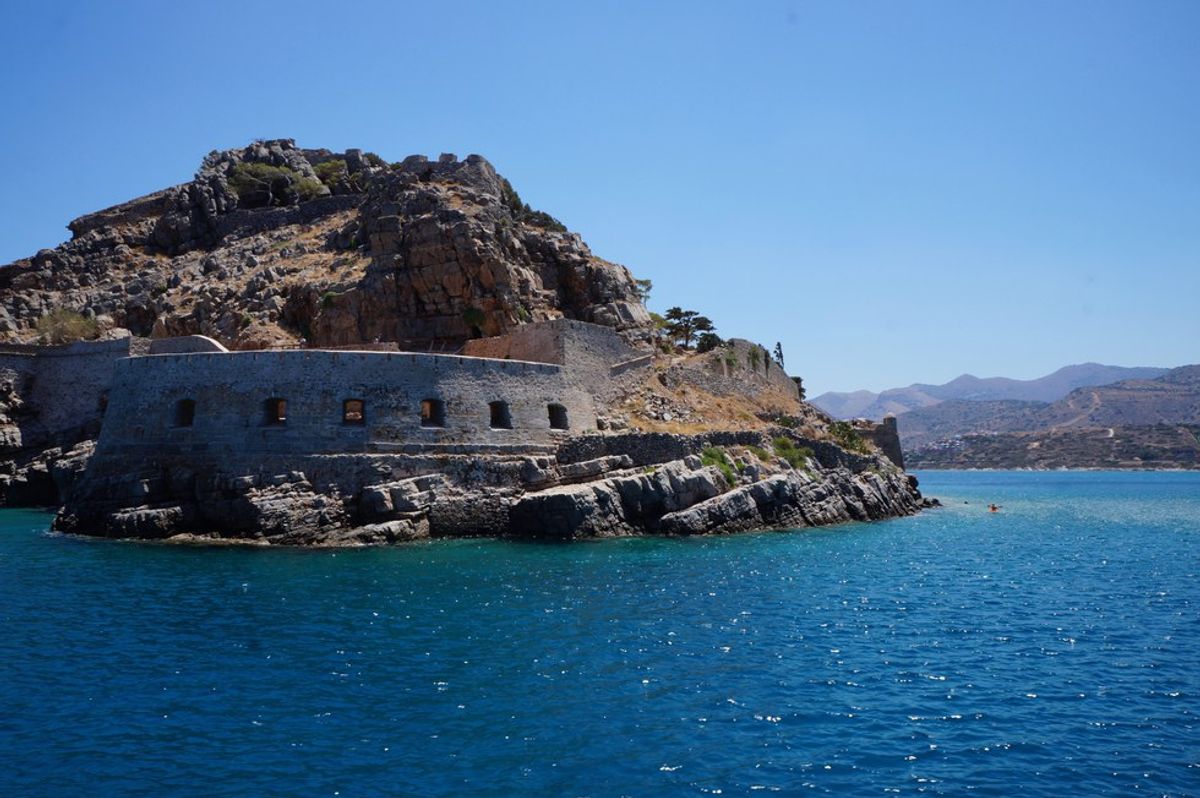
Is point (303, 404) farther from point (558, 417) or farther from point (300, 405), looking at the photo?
point (558, 417)

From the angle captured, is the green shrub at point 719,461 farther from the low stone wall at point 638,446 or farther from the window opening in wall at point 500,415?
the window opening in wall at point 500,415

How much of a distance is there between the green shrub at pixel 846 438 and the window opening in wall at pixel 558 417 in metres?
18.3

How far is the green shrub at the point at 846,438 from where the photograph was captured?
45.6m

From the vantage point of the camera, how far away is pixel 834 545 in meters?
29.9

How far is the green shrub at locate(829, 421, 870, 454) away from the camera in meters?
45.6

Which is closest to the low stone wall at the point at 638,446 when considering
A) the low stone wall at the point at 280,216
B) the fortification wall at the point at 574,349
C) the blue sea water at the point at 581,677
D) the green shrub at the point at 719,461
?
the green shrub at the point at 719,461

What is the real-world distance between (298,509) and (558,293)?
23.7 meters

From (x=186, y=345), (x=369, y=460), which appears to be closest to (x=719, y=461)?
(x=369, y=460)

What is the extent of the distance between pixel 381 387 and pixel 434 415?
100 inches

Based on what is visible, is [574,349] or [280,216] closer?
[574,349]

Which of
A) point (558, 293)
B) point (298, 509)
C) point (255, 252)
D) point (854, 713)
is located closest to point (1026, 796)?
point (854, 713)

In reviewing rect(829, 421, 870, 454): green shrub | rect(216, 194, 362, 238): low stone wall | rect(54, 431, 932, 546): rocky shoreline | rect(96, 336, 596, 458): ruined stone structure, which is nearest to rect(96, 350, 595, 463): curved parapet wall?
rect(96, 336, 596, 458): ruined stone structure

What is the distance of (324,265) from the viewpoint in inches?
1941

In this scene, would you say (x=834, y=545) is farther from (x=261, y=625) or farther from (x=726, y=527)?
(x=261, y=625)
